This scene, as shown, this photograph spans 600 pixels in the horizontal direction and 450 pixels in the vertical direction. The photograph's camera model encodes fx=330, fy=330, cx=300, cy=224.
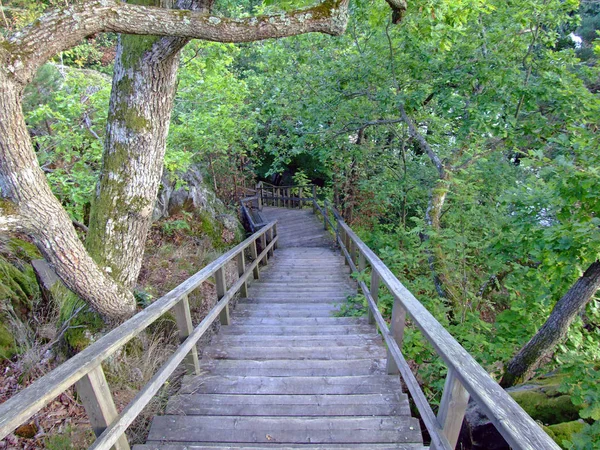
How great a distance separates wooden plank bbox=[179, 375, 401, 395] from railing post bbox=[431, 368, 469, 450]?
1.08m

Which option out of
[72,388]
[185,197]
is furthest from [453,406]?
[185,197]

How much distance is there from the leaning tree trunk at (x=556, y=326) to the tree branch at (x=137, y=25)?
4179 mm

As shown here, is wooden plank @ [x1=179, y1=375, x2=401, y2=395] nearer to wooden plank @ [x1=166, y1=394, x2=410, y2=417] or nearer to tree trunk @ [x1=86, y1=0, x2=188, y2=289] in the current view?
wooden plank @ [x1=166, y1=394, x2=410, y2=417]

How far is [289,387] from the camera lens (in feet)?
9.01

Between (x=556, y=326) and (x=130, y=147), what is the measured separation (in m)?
5.36

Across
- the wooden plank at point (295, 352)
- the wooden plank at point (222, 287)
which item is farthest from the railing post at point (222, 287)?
the wooden plank at point (295, 352)

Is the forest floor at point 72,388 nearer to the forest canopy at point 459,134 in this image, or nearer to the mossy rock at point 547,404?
the forest canopy at point 459,134

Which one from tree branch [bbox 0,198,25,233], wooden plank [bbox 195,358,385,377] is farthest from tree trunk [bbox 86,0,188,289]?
wooden plank [bbox 195,358,385,377]

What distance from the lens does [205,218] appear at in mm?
9320

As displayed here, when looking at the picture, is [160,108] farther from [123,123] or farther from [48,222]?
[48,222]

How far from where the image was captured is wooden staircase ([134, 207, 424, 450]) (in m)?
2.23

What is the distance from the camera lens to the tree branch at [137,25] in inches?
85.0

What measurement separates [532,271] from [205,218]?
7.66 m

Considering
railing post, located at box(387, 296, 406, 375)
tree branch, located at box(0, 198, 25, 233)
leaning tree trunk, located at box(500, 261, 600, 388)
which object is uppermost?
tree branch, located at box(0, 198, 25, 233)
